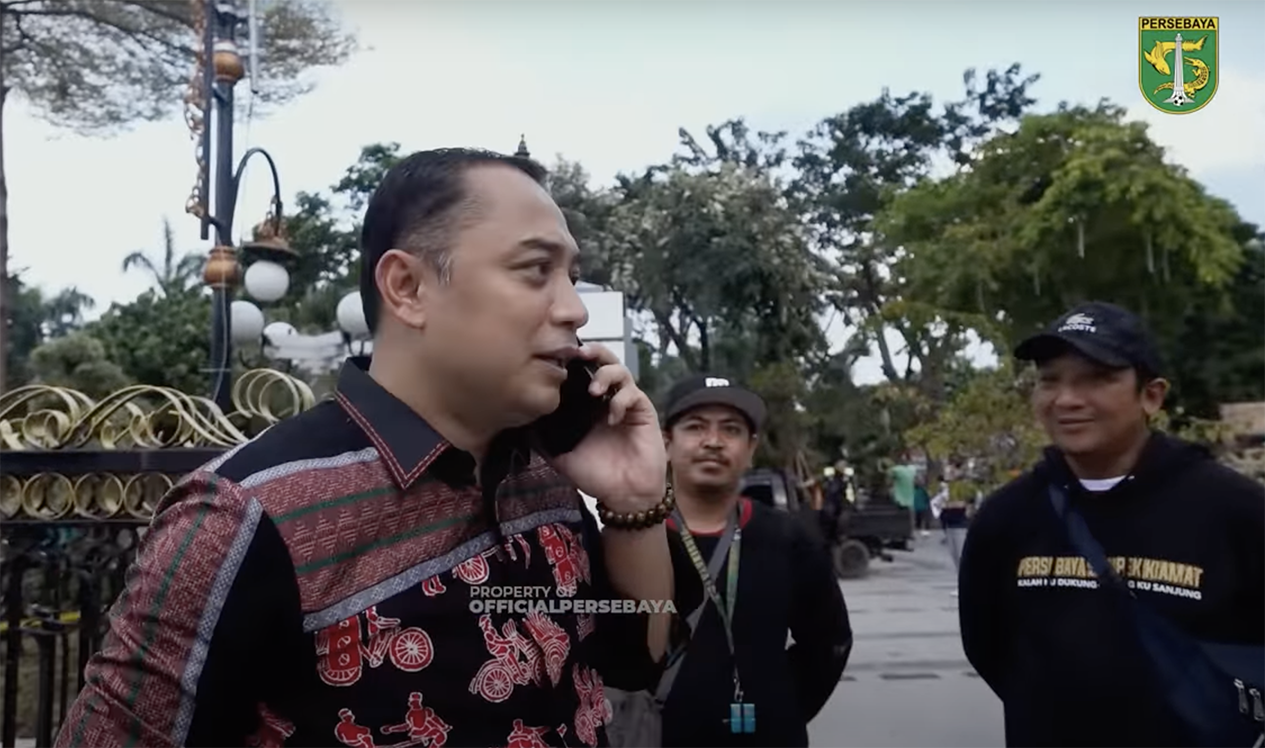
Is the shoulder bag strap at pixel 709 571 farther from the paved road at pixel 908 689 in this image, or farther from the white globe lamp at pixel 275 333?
the white globe lamp at pixel 275 333

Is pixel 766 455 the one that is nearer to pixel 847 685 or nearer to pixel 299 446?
pixel 847 685

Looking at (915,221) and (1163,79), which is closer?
→ (1163,79)

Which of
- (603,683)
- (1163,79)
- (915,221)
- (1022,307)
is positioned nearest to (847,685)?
(1163,79)

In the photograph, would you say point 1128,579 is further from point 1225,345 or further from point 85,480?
point 1225,345

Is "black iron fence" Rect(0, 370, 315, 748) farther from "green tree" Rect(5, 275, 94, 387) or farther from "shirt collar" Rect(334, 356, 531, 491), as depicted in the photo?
"green tree" Rect(5, 275, 94, 387)

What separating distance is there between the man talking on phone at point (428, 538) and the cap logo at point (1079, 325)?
1.39 metres

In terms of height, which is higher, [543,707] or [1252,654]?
[543,707]

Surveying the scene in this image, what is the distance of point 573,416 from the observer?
137cm

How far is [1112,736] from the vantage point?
2.21 meters

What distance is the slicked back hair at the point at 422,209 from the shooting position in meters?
1.19

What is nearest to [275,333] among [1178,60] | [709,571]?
[1178,60]

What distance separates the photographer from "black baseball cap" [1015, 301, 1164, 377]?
94.9 inches

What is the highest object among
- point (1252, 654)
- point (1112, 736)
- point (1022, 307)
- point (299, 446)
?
point (1022, 307)

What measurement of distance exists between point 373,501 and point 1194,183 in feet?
48.1
